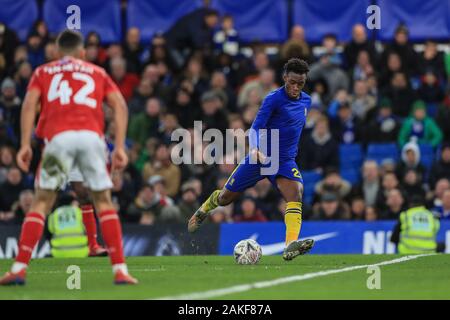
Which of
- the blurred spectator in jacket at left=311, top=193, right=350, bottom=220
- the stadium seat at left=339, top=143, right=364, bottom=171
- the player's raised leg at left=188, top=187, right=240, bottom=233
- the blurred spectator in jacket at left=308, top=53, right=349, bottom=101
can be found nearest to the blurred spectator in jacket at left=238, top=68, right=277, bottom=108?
the blurred spectator in jacket at left=308, top=53, right=349, bottom=101

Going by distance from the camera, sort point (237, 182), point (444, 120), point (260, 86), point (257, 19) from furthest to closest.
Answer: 1. point (257, 19)
2. point (260, 86)
3. point (444, 120)
4. point (237, 182)

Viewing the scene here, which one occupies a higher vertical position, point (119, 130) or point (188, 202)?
point (188, 202)

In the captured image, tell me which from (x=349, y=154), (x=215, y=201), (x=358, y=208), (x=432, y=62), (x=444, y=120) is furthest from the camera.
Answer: (x=432, y=62)

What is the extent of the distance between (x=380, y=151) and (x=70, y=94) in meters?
12.1

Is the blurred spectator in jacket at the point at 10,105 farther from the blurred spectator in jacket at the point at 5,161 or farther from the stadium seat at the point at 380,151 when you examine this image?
the stadium seat at the point at 380,151

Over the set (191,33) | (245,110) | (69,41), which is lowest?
(69,41)

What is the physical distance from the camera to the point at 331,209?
21.2 meters

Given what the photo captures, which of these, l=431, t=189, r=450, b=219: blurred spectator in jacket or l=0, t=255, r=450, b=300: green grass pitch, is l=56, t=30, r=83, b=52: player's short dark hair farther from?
l=431, t=189, r=450, b=219: blurred spectator in jacket

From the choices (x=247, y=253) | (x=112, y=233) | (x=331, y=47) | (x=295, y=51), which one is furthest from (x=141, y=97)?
(x=112, y=233)

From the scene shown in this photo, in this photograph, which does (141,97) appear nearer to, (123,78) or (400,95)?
(123,78)

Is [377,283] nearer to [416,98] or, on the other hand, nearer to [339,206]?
[339,206]

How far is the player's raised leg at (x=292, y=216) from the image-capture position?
14.4m

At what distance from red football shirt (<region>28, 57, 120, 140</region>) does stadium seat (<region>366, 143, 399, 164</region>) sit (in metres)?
11.8

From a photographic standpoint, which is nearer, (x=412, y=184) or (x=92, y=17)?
(x=412, y=184)
